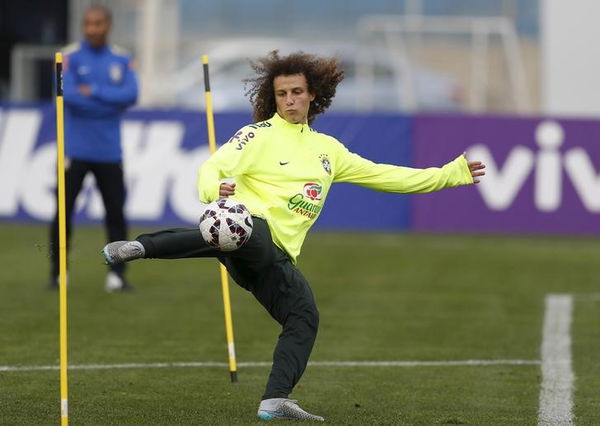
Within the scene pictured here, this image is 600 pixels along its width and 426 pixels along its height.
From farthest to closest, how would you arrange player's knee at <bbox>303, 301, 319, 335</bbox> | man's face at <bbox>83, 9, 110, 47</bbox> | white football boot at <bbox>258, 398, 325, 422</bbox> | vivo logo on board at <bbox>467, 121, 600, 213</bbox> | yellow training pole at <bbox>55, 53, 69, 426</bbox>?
1. vivo logo on board at <bbox>467, 121, 600, 213</bbox>
2. man's face at <bbox>83, 9, 110, 47</bbox>
3. player's knee at <bbox>303, 301, 319, 335</bbox>
4. white football boot at <bbox>258, 398, 325, 422</bbox>
5. yellow training pole at <bbox>55, 53, 69, 426</bbox>

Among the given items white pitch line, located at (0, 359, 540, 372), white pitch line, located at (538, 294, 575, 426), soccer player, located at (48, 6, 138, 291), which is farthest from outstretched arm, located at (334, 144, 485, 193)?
soccer player, located at (48, 6, 138, 291)

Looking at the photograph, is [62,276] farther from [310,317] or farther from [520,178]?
[520,178]

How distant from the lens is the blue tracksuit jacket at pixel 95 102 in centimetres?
1401

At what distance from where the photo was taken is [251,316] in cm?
1286

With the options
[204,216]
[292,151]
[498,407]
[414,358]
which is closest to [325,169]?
[292,151]

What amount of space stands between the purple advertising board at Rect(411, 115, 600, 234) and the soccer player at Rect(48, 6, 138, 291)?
7.13m

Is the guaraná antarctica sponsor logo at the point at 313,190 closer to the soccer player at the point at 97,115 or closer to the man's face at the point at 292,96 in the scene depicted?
the man's face at the point at 292,96

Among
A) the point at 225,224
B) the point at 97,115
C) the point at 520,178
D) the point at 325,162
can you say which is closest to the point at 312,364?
the point at 325,162

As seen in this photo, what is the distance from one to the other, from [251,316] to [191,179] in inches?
301

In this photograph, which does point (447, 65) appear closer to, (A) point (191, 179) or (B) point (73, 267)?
(A) point (191, 179)

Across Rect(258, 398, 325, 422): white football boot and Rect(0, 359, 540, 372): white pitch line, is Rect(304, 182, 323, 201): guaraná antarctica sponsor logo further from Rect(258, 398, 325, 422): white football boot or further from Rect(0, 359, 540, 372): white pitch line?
Rect(0, 359, 540, 372): white pitch line

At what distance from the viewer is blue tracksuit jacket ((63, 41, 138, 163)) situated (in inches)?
551

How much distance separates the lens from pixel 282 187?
7.97 meters

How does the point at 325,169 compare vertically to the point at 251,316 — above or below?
above
